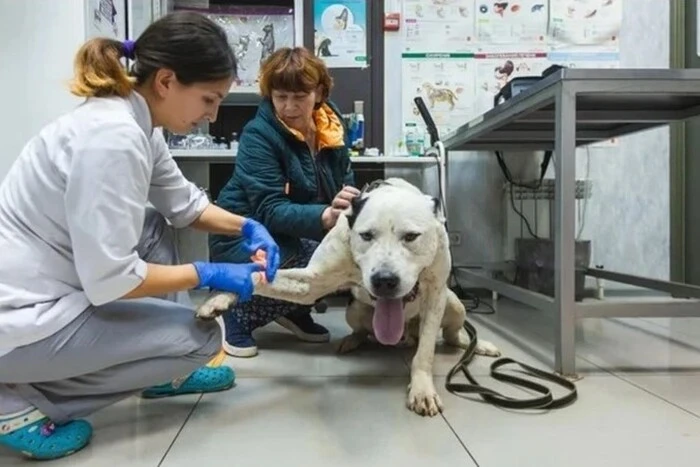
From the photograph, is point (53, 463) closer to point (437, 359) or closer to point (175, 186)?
point (175, 186)

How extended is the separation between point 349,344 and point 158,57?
112cm

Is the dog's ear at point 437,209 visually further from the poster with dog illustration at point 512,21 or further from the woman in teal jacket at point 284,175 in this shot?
the poster with dog illustration at point 512,21

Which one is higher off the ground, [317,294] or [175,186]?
[175,186]

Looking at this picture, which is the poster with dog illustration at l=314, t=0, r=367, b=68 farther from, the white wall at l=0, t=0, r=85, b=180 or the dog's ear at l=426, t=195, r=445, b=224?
the dog's ear at l=426, t=195, r=445, b=224

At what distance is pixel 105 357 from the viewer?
3.68ft

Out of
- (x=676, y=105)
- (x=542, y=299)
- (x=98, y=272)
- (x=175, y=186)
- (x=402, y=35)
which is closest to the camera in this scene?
(x=98, y=272)

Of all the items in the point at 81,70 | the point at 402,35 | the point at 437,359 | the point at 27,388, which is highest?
the point at 402,35

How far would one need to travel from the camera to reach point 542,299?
1.79 m

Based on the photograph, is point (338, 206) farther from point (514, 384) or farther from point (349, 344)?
point (514, 384)

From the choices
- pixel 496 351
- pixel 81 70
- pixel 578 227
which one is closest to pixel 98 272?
pixel 81 70

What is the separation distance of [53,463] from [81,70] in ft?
2.37

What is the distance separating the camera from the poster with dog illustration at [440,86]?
316 cm

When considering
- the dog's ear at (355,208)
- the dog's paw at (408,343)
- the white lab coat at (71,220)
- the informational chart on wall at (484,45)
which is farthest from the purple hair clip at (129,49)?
the informational chart on wall at (484,45)

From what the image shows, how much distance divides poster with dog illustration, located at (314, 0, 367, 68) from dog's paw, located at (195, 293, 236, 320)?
2158 millimetres
